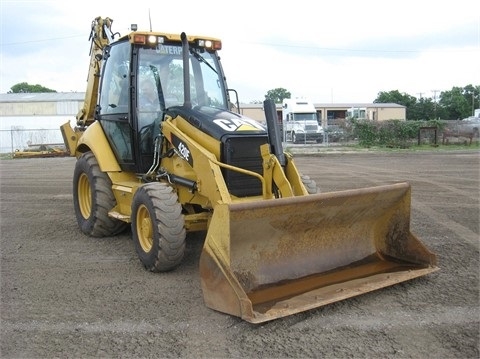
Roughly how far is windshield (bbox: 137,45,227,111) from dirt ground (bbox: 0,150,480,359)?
1.80 meters

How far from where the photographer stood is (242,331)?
3908 millimetres

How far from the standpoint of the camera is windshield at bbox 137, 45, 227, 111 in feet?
20.0

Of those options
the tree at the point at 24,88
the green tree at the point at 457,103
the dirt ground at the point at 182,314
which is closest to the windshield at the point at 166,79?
the dirt ground at the point at 182,314

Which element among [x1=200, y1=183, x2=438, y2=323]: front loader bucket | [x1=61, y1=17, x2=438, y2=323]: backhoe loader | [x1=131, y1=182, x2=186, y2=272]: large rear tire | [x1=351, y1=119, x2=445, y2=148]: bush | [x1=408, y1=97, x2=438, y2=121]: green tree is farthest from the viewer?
[x1=408, y1=97, x2=438, y2=121]: green tree

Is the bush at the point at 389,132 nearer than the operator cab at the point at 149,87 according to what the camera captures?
No

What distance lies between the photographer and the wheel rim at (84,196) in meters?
7.30

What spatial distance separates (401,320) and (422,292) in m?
0.68

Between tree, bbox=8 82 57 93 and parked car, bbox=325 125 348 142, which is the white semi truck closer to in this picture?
parked car, bbox=325 125 348 142

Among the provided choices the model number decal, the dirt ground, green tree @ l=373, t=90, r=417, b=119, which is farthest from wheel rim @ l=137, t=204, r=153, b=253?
green tree @ l=373, t=90, r=417, b=119

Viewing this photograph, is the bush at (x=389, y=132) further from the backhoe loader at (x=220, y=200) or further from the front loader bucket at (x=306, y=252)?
the front loader bucket at (x=306, y=252)

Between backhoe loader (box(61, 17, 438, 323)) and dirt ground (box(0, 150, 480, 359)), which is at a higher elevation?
backhoe loader (box(61, 17, 438, 323))

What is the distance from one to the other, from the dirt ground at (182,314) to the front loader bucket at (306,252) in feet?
0.48

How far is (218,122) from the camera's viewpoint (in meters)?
5.39

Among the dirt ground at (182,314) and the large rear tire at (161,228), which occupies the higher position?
the large rear tire at (161,228)
